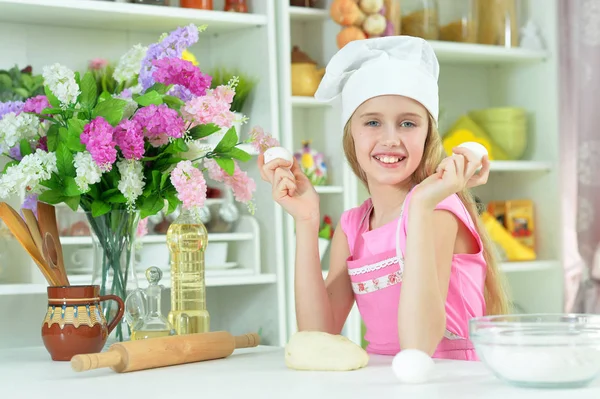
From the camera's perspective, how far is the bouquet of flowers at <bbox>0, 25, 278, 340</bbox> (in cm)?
152

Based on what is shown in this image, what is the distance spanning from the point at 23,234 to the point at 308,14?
61.5 inches

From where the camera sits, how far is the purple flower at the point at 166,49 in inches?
65.8

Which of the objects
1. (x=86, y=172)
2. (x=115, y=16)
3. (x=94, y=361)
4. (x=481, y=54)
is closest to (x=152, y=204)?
(x=86, y=172)

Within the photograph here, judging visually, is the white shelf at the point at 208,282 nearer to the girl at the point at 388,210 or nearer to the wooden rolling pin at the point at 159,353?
the girl at the point at 388,210

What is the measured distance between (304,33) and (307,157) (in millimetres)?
458

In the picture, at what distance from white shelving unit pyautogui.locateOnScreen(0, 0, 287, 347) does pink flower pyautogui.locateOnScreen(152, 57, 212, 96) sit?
39.8 inches

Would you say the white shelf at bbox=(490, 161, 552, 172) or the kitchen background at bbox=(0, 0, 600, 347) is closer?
the kitchen background at bbox=(0, 0, 600, 347)

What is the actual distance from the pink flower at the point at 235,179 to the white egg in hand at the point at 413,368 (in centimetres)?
61

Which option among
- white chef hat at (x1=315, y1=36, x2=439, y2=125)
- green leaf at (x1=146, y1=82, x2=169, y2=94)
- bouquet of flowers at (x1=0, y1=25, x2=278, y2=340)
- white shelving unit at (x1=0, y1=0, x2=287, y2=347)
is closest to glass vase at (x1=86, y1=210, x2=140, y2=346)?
bouquet of flowers at (x1=0, y1=25, x2=278, y2=340)

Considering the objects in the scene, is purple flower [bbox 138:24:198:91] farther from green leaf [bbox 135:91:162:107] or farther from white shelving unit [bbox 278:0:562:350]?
white shelving unit [bbox 278:0:562:350]

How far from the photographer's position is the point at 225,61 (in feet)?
9.63

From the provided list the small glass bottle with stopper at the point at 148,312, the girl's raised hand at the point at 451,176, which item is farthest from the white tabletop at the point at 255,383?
the girl's raised hand at the point at 451,176

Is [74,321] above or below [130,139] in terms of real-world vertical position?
below

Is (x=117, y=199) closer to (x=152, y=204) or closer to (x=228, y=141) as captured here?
(x=152, y=204)
